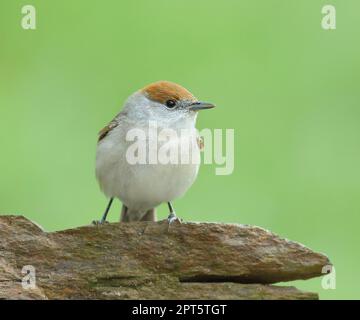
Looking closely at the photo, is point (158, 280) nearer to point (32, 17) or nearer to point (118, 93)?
point (118, 93)

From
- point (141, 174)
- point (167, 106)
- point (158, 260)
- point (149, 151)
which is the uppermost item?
point (167, 106)

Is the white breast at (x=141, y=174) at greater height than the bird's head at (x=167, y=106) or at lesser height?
lesser

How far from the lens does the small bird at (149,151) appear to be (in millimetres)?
5664

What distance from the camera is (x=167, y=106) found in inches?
233

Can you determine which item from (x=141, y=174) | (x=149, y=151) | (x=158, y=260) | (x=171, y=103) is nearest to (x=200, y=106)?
(x=171, y=103)

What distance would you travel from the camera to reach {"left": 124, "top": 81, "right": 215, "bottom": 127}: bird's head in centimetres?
588

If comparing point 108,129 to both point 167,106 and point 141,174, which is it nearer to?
point 167,106

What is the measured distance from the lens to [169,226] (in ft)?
17.3

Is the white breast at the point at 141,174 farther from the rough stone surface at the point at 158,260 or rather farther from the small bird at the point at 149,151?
the rough stone surface at the point at 158,260

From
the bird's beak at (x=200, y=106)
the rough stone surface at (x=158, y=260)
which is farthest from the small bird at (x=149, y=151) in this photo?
the rough stone surface at (x=158, y=260)

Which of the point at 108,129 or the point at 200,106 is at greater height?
the point at 200,106

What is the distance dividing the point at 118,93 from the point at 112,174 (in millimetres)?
3461

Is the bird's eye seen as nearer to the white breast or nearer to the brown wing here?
the white breast

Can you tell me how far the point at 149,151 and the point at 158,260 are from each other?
85 centimetres
